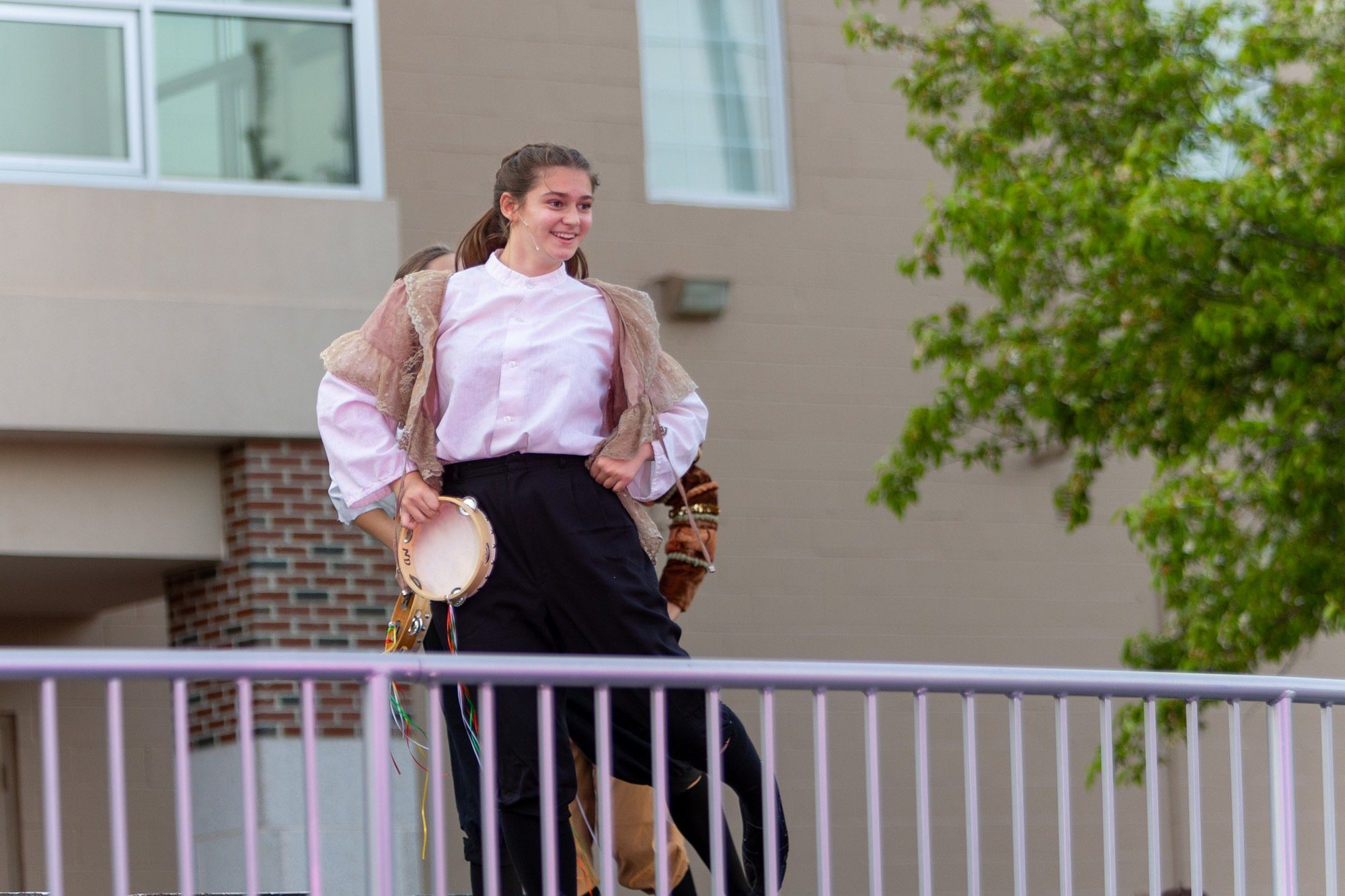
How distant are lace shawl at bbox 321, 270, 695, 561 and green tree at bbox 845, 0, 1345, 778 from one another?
3294mm

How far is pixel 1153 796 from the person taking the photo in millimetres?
4555

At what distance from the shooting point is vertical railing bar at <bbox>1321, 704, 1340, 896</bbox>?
15.9ft

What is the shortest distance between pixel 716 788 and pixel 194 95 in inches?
251

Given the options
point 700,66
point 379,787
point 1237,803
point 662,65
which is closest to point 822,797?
point 379,787

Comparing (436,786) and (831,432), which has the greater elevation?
Result: (831,432)

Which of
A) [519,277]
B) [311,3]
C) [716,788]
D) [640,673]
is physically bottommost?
[716,788]

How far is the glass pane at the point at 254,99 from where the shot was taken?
9688 mm

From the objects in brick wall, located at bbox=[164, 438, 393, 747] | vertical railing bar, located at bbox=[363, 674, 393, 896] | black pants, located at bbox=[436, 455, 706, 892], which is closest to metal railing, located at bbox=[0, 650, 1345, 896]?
vertical railing bar, located at bbox=[363, 674, 393, 896]

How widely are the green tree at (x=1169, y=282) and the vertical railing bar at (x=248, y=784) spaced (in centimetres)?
477

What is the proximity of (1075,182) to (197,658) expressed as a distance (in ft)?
17.4

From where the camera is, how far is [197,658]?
3.63 metres

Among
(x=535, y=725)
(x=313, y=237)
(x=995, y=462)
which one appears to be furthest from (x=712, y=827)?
(x=313, y=237)

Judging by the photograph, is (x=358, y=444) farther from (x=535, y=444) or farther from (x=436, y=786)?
(x=436, y=786)

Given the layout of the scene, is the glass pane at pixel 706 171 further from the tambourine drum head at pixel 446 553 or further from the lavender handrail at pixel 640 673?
the lavender handrail at pixel 640 673
